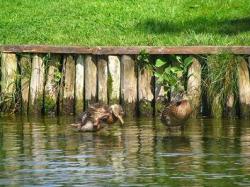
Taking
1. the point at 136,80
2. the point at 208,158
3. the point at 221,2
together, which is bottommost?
the point at 208,158

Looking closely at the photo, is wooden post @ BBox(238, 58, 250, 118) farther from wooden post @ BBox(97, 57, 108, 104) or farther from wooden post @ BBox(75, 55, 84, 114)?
wooden post @ BBox(75, 55, 84, 114)

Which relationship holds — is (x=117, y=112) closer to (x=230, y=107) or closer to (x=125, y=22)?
(x=230, y=107)

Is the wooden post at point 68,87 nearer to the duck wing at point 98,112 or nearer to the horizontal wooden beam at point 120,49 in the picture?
the horizontal wooden beam at point 120,49

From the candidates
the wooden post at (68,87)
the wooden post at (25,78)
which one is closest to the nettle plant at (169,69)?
the wooden post at (68,87)

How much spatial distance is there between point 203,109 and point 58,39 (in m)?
4.38

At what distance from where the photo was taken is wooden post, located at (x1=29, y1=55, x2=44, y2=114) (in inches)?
847

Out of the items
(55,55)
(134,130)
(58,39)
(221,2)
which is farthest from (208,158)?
(221,2)

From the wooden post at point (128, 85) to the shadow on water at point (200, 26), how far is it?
334 centimetres

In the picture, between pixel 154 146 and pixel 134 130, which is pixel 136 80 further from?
pixel 154 146

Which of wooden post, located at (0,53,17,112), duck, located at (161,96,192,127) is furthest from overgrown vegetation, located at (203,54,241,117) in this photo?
wooden post, located at (0,53,17,112)

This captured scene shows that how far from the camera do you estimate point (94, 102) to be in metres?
21.1

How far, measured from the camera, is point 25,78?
2178 cm

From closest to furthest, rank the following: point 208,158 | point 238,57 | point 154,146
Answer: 1. point 208,158
2. point 154,146
3. point 238,57

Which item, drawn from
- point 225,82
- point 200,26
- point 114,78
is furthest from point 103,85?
point 200,26
